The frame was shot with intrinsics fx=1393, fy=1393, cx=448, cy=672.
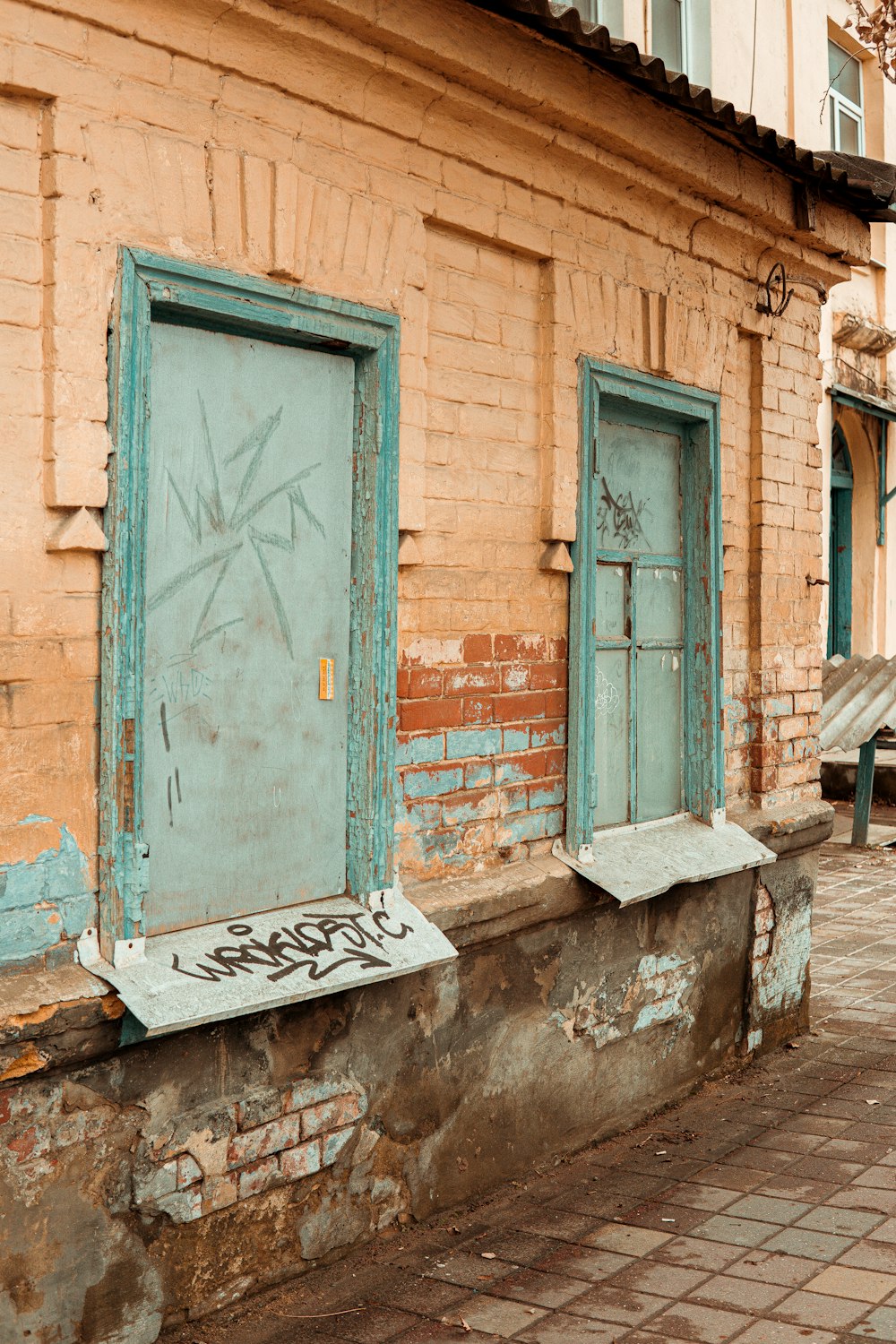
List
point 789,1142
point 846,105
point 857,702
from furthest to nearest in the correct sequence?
point 846,105 < point 857,702 < point 789,1142

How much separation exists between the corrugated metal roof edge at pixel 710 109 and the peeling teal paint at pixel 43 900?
2543mm

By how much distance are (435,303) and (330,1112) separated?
2.35 m

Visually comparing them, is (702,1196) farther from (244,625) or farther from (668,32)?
(668,32)

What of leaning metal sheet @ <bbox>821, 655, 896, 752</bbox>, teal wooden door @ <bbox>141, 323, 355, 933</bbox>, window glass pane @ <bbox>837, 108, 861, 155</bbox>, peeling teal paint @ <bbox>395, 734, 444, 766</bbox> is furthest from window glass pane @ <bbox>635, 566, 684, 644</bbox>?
window glass pane @ <bbox>837, 108, 861, 155</bbox>

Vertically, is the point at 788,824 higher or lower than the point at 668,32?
lower

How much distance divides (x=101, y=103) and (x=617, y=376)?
2292 mm

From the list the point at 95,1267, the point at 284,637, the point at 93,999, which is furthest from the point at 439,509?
the point at 95,1267

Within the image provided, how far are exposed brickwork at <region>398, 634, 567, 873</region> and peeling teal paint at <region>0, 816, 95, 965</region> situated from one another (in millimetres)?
1172

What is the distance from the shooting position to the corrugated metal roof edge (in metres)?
3.97

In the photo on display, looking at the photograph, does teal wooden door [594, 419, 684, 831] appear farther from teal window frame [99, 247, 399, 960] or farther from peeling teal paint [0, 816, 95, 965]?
peeling teal paint [0, 816, 95, 965]

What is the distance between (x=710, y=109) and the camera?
476 cm

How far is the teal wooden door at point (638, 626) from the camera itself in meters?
5.13

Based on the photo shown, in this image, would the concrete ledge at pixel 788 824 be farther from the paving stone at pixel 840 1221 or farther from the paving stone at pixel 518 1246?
the paving stone at pixel 518 1246

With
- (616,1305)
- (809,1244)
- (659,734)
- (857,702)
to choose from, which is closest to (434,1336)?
(616,1305)
